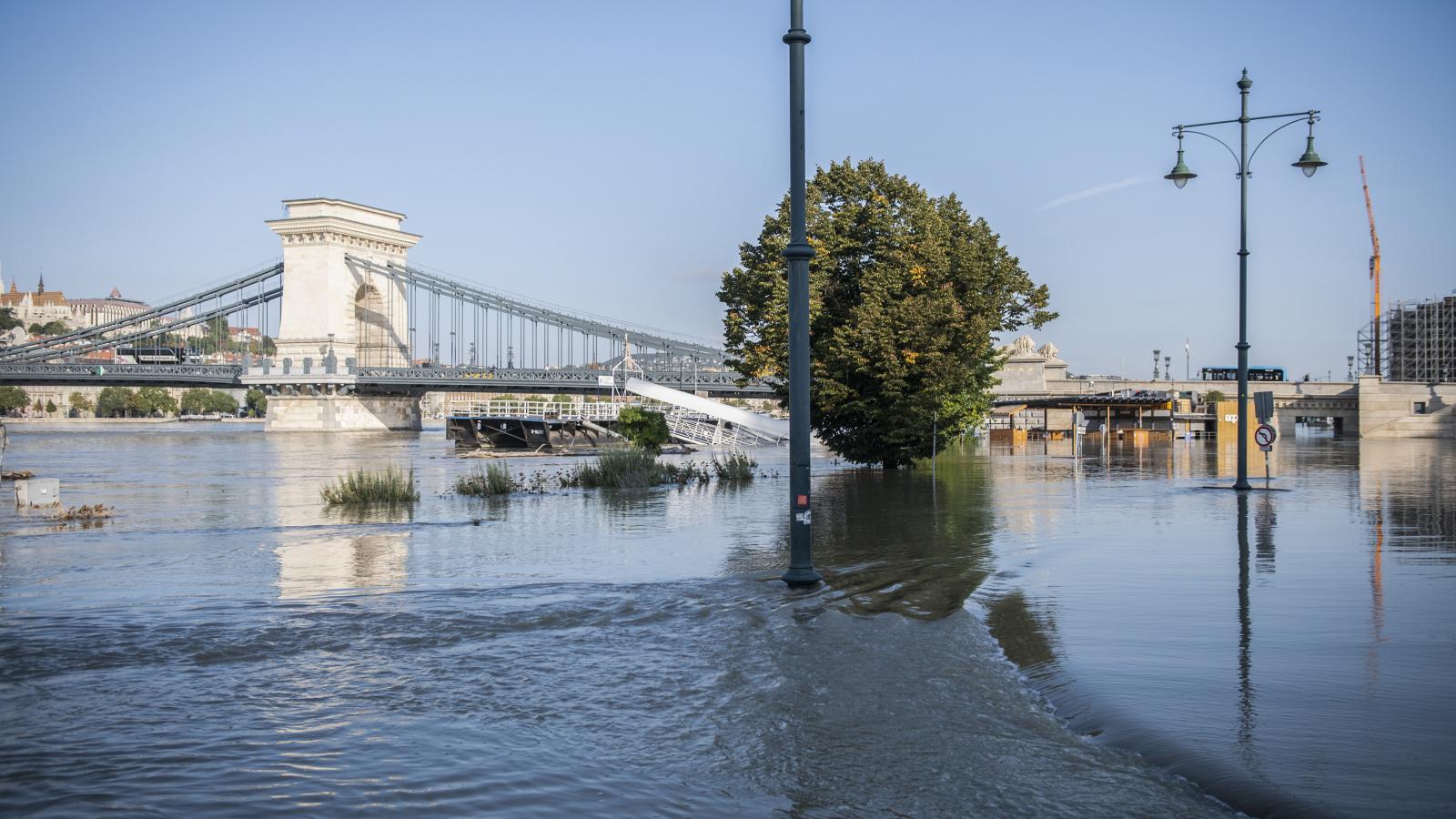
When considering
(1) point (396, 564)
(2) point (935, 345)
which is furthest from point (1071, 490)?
(1) point (396, 564)

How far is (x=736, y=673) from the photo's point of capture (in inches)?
295

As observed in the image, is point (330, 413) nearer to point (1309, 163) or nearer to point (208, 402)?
point (208, 402)

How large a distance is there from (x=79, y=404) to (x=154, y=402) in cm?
951

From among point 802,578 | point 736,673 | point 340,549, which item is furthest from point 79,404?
point 736,673

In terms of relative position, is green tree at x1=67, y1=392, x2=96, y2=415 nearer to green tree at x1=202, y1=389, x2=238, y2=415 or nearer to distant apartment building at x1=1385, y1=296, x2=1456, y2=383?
green tree at x1=202, y1=389, x2=238, y2=415

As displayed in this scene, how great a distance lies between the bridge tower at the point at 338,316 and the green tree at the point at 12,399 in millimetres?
63864

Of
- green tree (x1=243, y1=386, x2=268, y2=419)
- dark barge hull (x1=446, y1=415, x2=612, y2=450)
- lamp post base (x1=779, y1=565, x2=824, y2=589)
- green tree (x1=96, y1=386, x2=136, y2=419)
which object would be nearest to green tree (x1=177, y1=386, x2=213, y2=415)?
green tree (x1=243, y1=386, x2=268, y2=419)

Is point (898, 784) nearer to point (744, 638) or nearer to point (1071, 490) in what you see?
point (744, 638)

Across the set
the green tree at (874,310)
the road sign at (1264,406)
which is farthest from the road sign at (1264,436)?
the green tree at (874,310)

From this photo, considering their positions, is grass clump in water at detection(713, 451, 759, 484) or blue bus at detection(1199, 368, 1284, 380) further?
blue bus at detection(1199, 368, 1284, 380)

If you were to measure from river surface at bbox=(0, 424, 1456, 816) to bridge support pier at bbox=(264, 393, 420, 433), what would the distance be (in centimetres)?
8935

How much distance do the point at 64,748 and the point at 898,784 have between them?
401cm

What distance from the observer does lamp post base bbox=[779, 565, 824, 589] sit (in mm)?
10703

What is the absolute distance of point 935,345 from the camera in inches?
1154
